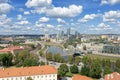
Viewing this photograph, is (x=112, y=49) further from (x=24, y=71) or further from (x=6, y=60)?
(x=24, y=71)

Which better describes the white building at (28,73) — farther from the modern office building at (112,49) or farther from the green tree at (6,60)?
the modern office building at (112,49)

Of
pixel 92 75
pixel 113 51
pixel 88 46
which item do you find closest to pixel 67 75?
pixel 92 75

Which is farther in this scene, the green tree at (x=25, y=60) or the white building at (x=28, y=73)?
the green tree at (x=25, y=60)

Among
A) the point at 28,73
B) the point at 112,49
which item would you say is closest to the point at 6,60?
the point at 28,73

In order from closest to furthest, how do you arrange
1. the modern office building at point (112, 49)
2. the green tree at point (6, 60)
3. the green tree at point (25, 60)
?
the green tree at point (25, 60) → the green tree at point (6, 60) → the modern office building at point (112, 49)

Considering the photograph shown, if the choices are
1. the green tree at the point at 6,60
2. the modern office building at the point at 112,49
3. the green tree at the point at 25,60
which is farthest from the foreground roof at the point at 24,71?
the modern office building at the point at 112,49

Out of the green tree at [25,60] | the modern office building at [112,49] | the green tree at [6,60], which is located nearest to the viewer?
the green tree at [25,60]

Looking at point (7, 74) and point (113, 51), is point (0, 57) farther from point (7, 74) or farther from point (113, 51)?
point (113, 51)

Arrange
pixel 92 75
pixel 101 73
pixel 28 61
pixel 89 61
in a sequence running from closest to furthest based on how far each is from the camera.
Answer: pixel 92 75 → pixel 101 73 → pixel 28 61 → pixel 89 61

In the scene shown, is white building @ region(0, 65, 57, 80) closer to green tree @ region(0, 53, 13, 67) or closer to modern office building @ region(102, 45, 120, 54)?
green tree @ region(0, 53, 13, 67)
